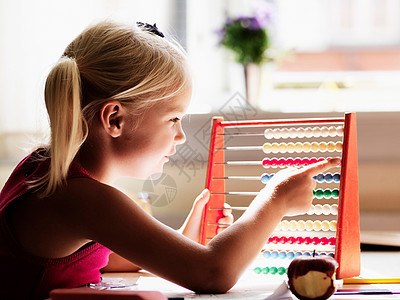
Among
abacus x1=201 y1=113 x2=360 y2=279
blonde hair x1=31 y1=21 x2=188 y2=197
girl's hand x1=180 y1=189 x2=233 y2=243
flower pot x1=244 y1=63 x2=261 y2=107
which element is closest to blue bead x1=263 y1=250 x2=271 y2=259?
abacus x1=201 y1=113 x2=360 y2=279

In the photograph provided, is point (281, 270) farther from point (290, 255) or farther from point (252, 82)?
point (252, 82)

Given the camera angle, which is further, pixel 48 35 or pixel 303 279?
pixel 48 35

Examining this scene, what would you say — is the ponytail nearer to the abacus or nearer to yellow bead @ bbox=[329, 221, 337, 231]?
the abacus

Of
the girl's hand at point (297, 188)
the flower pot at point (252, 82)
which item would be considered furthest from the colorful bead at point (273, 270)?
the flower pot at point (252, 82)

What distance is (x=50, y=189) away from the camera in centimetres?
78

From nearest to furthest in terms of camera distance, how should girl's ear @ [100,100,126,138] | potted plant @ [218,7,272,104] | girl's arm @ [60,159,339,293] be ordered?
girl's arm @ [60,159,339,293]
girl's ear @ [100,100,126,138]
potted plant @ [218,7,272,104]

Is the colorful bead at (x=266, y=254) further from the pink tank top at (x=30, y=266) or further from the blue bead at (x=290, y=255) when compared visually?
the pink tank top at (x=30, y=266)

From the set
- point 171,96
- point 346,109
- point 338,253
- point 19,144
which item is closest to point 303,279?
point 338,253

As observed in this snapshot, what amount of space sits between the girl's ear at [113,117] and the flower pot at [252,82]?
834 millimetres

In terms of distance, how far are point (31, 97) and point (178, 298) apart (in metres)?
1.07

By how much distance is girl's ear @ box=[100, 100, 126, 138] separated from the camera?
0.85 meters

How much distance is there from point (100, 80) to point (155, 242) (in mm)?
275

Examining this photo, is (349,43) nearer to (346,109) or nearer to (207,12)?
(346,109)

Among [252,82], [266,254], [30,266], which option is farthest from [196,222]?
[252,82]
